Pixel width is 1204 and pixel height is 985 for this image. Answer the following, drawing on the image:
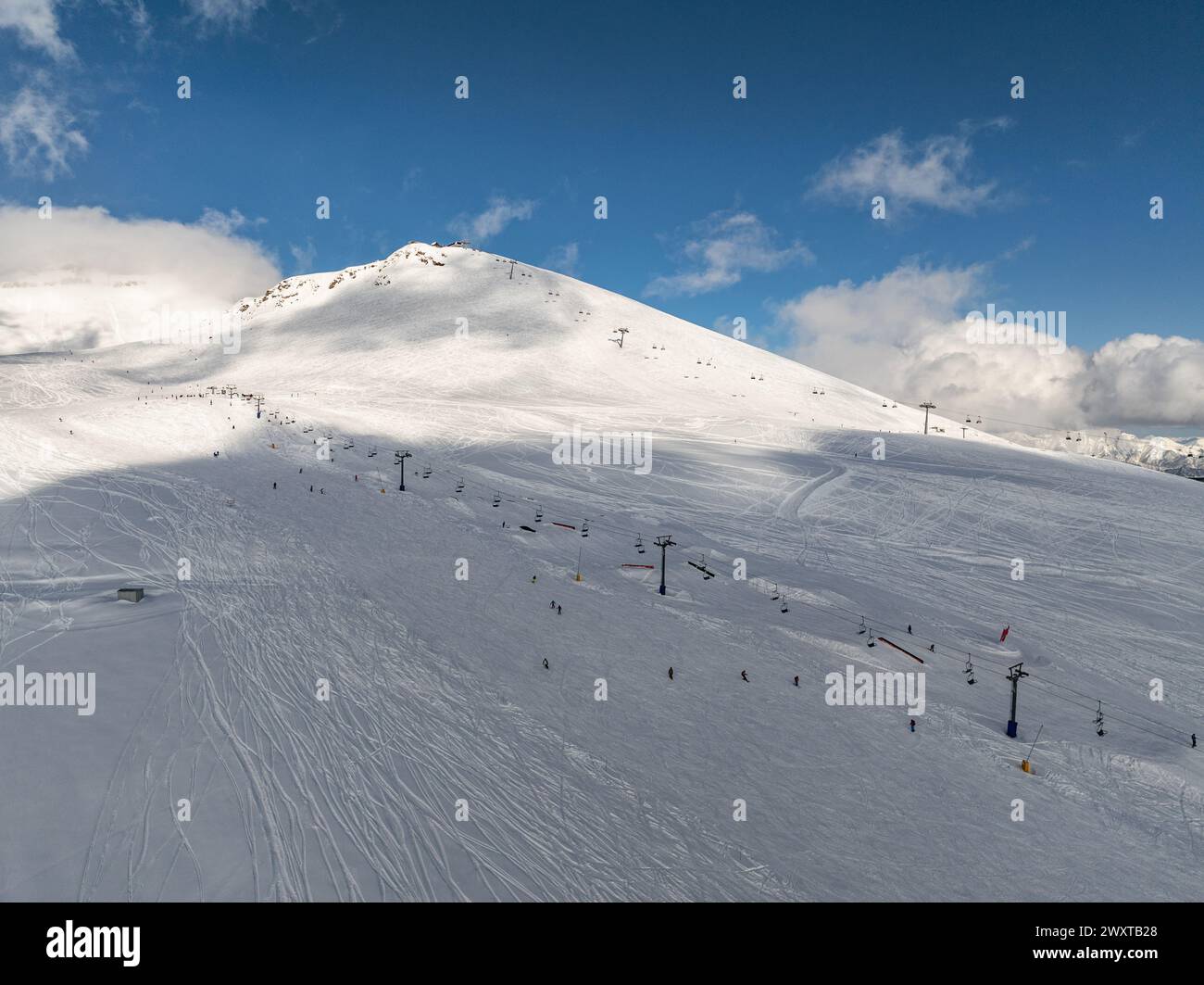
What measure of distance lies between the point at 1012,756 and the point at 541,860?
13.8 metres

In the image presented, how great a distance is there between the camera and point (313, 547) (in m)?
26.9

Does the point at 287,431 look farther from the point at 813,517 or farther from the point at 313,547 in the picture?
the point at 813,517

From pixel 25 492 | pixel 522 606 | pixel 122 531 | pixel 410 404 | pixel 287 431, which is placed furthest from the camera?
pixel 410 404

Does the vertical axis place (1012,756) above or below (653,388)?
below

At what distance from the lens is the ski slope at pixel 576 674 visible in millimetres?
11062

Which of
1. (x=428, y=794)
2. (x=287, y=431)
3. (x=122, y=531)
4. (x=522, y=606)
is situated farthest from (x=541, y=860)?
(x=287, y=431)

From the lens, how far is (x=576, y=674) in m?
18.3

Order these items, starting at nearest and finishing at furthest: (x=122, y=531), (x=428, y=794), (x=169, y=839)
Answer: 1. (x=169, y=839)
2. (x=428, y=794)
3. (x=122, y=531)

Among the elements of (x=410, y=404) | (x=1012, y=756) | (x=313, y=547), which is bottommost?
(x=1012, y=756)

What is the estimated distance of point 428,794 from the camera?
1232 centimetres

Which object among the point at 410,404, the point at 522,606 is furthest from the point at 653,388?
the point at 522,606

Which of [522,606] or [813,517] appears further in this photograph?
[813,517]

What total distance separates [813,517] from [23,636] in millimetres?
37832

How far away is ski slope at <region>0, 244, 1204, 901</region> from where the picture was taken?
36.3ft
